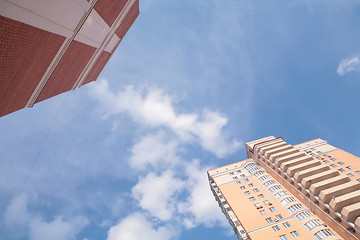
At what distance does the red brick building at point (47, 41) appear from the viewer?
8.02 meters

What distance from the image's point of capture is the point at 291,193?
112ft

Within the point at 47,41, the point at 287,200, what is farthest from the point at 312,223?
the point at 47,41

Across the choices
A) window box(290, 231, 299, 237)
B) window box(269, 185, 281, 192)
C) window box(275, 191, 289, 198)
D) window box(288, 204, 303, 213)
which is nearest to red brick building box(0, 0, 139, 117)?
window box(290, 231, 299, 237)

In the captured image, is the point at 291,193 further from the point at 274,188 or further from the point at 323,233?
the point at 323,233

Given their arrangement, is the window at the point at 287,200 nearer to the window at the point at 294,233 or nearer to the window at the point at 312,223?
the window at the point at 312,223

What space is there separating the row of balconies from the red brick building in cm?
3593

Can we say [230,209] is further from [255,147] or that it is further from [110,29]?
[110,29]

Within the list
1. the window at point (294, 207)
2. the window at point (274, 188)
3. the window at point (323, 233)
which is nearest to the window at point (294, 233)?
the window at point (323, 233)

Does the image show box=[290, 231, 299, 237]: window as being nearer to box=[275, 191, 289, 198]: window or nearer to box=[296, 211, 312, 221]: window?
box=[296, 211, 312, 221]: window

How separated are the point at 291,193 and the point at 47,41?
43.0 metres

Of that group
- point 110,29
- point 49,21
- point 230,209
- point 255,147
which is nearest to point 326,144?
point 255,147

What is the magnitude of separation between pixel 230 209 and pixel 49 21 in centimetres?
3942

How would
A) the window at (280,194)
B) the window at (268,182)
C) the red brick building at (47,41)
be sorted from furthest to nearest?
1. the window at (268,182)
2. the window at (280,194)
3. the red brick building at (47,41)

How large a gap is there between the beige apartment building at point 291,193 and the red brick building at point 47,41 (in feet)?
110
